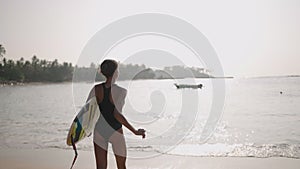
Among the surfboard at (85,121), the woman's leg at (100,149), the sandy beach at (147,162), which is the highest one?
the surfboard at (85,121)

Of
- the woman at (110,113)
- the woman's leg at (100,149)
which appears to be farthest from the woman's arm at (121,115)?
the woman's leg at (100,149)

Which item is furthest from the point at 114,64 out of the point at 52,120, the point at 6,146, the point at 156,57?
the point at 52,120

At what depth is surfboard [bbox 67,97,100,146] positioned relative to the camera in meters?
3.91

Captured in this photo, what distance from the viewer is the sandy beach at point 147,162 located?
731cm

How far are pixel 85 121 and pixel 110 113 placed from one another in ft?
1.10

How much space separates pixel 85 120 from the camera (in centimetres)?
402

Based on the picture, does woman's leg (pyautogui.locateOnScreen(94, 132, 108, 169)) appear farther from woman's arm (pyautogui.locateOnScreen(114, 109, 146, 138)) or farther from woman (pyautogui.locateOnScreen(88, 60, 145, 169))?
woman's arm (pyautogui.locateOnScreen(114, 109, 146, 138))

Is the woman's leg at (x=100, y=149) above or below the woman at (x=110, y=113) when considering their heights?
below

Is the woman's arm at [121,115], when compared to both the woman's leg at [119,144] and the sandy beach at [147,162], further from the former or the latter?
the sandy beach at [147,162]

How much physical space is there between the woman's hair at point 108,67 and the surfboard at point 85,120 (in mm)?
284

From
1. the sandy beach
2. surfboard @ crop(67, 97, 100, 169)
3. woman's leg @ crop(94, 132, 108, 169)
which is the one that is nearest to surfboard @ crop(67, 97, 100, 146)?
surfboard @ crop(67, 97, 100, 169)

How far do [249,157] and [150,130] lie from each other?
6.24 metres

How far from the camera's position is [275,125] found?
16438 millimetres

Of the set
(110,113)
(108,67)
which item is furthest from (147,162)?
(108,67)
